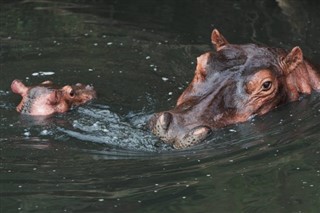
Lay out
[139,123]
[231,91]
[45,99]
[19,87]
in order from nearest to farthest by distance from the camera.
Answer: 1. [231,91]
2. [139,123]
3. [45,99]
4. [19,87]

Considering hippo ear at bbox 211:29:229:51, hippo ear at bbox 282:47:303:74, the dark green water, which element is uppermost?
hippo ear at bbox 211:29:229:51

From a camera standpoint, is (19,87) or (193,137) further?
(19,87)

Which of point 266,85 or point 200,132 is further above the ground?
point 266,85

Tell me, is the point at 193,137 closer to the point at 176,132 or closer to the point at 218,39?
the point at 176,132

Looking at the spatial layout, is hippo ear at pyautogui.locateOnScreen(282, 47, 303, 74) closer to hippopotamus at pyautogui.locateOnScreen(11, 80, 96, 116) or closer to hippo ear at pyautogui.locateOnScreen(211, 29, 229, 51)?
hippo ear at pyautogui.locateOnScreen(211, 29, 229, 51)

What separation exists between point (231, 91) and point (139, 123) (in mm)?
907

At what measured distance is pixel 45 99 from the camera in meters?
6.96

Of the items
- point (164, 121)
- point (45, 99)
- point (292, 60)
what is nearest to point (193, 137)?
point (164, 121)

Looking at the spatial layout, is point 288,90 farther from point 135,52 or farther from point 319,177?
point 135,52

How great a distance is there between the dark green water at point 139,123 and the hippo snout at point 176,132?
71 millimetres

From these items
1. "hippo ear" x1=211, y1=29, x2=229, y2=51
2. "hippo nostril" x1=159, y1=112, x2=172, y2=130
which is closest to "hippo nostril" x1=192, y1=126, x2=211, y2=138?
"hippo nostril" x1=159, y1=112, x2=172, y2=130

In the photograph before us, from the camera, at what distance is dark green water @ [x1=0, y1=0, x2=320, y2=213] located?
15.8ft

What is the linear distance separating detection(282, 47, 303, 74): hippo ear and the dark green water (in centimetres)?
37

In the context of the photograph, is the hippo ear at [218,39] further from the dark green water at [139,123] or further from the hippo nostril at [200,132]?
the hippo nostril at [200,132]
